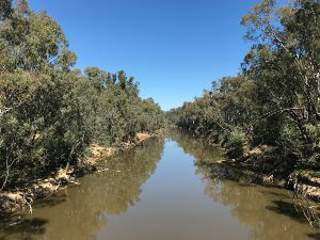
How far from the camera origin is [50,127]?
107 ft

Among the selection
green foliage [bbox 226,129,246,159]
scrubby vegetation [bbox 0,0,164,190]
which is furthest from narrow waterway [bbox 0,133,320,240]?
green foliage [bbox 226,129,246,159]

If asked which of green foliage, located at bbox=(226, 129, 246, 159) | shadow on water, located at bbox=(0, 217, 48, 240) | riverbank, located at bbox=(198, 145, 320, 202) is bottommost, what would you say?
shadow on water, located at bbox=(0, 217, 48, 240)

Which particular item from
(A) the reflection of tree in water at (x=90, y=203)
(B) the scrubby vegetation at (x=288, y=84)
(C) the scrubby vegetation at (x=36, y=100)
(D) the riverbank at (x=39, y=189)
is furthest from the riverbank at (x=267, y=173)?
(C) the scrubby vegetation at (x=36, y=100)

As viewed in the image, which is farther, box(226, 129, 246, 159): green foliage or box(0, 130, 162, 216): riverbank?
box(226, 129, 246, 159): green foliage

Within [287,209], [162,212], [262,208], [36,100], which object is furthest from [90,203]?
[287,209]

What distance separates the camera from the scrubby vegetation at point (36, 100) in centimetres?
2389

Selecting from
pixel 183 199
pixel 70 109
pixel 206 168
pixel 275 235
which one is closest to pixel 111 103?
pixel 206 168

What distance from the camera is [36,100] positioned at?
2841cm

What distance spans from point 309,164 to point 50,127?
23.4 meters

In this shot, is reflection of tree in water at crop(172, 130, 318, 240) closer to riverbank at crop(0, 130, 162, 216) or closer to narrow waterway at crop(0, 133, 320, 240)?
narrow waterway at crop(0, 133, 320, 240)

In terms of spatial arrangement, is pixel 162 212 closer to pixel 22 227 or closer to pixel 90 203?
pixel 90 203

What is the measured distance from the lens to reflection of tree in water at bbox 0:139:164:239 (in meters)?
Answer: 23.5

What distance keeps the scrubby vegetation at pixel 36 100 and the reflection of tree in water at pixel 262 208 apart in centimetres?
1543

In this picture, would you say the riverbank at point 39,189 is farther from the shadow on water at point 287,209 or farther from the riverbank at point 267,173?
the shadow on water at point 287,209
